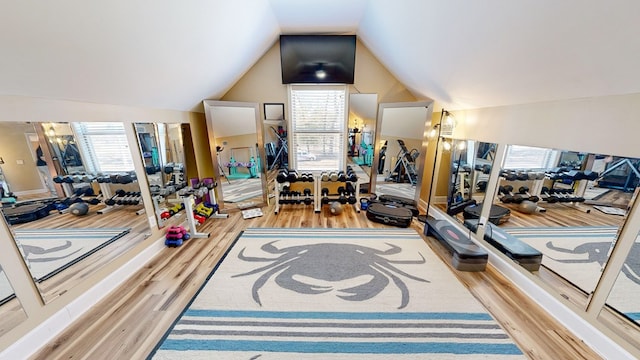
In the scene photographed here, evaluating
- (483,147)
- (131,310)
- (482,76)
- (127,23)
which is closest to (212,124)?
(127,23)

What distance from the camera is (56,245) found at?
1.87 metres

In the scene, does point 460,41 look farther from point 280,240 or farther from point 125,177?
point 125,177

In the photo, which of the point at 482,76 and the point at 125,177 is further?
the point at 125,177

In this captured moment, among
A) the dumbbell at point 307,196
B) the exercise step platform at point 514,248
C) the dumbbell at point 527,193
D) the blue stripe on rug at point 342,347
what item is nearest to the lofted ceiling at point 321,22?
the dumbbell at point 527,193

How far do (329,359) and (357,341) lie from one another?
0.26m

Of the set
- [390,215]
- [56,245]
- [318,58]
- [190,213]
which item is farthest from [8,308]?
[318,58]

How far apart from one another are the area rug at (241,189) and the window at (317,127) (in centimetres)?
88

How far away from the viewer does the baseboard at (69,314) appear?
59.1 inches

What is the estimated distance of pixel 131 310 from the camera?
6.38ft

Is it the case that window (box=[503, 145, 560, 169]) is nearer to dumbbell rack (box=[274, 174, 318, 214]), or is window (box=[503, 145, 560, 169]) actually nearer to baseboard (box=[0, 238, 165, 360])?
dumbbell rack (box=[274, 174, 318, 214])

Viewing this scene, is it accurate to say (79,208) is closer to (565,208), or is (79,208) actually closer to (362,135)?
(362,135)

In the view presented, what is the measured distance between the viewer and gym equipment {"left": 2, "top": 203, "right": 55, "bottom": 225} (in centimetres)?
149

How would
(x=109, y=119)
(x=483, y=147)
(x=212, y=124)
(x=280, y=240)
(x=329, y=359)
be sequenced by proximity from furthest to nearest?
(x=212, y=124)
(x=280, y=240)
(x=483, y=147)
(x=109, y=119)
(x=329, y=359)

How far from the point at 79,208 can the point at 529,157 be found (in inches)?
181
